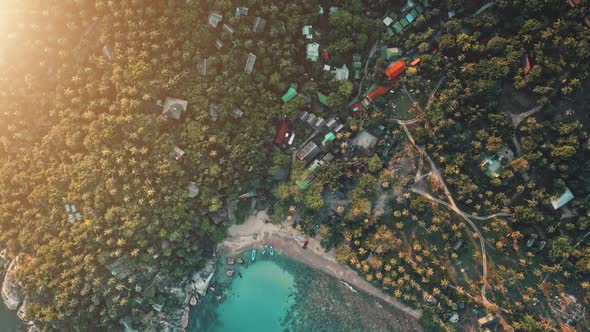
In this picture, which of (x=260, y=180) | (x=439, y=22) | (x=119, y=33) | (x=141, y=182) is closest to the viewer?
(x=119, y=33)

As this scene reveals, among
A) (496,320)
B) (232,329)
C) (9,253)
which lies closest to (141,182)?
(9,253)

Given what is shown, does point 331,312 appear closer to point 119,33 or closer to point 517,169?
point 517,169

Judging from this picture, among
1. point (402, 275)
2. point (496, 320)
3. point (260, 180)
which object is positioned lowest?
point (496, 320)

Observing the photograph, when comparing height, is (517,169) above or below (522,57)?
below

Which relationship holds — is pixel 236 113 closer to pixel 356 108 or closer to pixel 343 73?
pixel 343 73

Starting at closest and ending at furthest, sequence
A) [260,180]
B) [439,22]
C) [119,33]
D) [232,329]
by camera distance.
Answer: [119,33] → [439,22] → [260,180] → [232,329]

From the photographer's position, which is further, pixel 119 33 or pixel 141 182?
pixel 141 182

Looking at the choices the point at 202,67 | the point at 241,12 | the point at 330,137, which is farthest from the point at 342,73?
the point at 202,67
